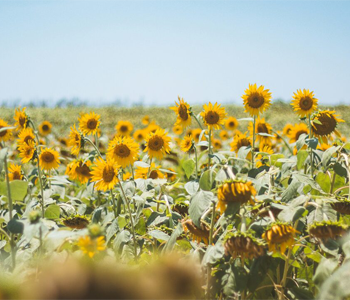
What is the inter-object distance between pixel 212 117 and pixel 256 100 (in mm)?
296

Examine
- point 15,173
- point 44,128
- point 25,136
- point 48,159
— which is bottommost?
point 44,128

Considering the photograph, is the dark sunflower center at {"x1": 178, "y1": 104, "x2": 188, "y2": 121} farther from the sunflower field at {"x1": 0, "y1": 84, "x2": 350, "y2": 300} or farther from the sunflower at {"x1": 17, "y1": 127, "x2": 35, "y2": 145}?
the sunflower at {"x1": 17, "y1": 127, "x2": 35, "y2": 145}

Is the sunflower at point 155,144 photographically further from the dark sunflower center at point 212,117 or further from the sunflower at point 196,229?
the sunflower at point 196,229

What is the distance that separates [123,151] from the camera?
1926 millimetres

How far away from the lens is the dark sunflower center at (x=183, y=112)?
7.48ft

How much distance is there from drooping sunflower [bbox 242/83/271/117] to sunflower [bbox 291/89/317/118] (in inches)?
6.4

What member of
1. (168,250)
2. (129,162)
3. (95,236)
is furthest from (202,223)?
(129,162)

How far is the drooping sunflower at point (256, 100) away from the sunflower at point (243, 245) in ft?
4.89

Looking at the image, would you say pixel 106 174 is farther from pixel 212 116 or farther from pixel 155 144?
pixel 212 116

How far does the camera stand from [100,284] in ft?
→ 0.77

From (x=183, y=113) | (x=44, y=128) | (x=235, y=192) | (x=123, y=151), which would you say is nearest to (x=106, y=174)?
(x=123, y=151)

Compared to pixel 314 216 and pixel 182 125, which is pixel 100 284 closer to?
pixel 314 216

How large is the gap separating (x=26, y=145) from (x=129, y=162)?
1000 mm

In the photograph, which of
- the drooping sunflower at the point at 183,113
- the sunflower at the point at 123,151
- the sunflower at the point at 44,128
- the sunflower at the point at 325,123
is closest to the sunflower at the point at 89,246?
the sunflower at the point at 123,151
